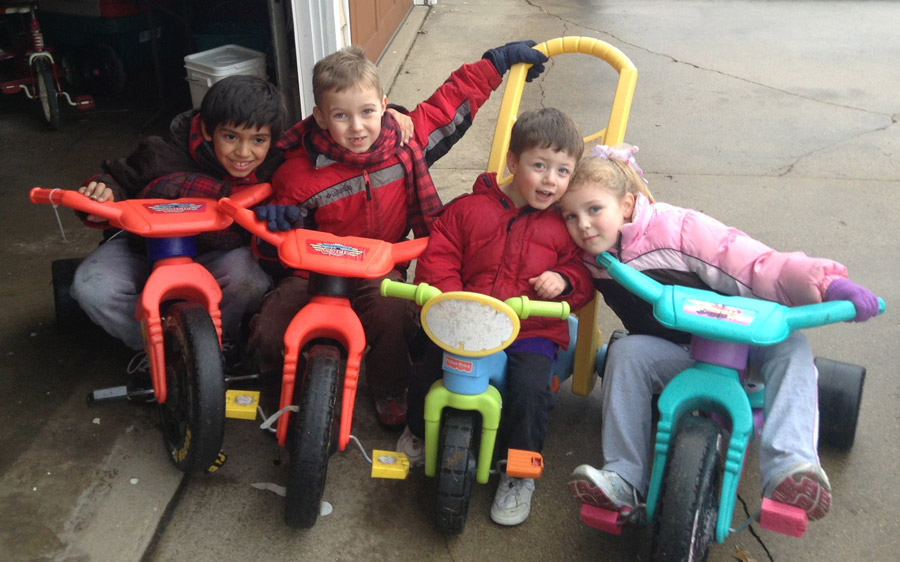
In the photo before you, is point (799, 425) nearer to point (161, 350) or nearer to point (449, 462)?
point (449, 462)

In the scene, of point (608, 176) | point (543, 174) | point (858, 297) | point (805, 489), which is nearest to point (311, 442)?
point (543, 174)

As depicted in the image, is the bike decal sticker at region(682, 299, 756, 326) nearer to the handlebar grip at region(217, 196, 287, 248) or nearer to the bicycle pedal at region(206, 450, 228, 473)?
the handlebar grip at region(217, 196, 287, 248)

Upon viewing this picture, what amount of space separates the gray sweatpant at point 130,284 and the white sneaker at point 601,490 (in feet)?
4.63

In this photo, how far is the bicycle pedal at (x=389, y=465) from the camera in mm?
2391

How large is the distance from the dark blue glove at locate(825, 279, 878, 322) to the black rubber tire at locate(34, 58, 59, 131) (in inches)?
203

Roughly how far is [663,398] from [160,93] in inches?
185

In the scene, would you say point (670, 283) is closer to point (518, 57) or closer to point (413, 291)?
point (413, 291)

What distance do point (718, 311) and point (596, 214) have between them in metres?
0.54

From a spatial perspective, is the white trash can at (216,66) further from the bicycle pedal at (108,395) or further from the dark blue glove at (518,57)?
the bicycle pedal at (108,395)

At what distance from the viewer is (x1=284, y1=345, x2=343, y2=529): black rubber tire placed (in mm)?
A: 2264

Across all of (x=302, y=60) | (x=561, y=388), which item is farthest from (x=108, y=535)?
(x=302, y=60)

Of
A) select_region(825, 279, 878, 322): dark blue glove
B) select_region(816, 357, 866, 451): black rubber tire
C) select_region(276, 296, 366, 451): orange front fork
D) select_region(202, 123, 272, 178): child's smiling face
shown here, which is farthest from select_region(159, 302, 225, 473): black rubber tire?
select_region(816, 357, 866, 451): black rubber tire

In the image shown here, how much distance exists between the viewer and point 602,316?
3590mm

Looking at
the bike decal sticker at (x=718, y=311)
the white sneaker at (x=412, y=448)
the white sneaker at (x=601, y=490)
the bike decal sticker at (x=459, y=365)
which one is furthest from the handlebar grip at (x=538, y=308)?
the white sneaker at (x=412, y=448)
